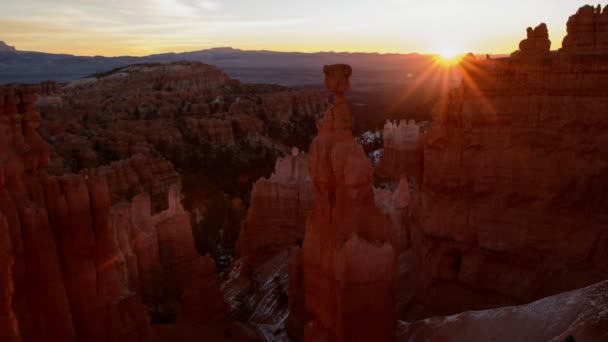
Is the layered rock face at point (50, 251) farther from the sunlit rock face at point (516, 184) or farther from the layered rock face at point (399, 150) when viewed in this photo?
the layered rock face at point (399, 150)

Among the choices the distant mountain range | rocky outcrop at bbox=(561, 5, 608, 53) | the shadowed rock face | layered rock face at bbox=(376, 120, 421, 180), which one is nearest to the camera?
rocky outcrop at bbox=(561, 5, 608, 53)

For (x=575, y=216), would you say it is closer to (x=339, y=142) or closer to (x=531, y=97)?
(x=531, y=97)

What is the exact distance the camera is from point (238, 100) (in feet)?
168

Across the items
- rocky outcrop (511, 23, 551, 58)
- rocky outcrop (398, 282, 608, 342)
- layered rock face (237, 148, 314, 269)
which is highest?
rocky outcrop (511, 23, 551, 58)

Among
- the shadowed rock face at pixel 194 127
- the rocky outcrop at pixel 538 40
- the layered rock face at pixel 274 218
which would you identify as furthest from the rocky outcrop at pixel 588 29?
the shadowed rock face at pixel 194 127

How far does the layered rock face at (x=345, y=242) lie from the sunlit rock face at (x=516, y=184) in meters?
2.99

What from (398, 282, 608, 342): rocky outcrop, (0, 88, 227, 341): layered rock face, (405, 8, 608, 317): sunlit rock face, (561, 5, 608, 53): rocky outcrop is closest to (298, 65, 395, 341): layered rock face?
(398, 282, 608, 342): rocky outcrop

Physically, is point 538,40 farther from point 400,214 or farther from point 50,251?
point 50,251

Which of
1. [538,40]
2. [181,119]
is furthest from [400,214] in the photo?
[181,119]

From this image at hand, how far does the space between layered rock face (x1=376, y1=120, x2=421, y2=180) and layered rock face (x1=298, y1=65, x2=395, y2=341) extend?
1695cm

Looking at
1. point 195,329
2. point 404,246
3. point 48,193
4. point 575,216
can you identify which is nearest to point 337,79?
point 48,193

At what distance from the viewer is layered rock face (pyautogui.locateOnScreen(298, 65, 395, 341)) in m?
7.63

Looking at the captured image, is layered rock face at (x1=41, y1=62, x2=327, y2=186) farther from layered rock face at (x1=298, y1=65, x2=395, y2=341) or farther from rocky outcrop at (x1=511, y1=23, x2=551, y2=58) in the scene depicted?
rocky outcrop at (x1=511, y1=23, x2=551, y2=58)

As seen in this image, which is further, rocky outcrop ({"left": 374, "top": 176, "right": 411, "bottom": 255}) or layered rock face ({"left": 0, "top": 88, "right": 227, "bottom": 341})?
rocky outcrop ({"left": 374, "top": 176, "right": 411, "bottom": 255})
